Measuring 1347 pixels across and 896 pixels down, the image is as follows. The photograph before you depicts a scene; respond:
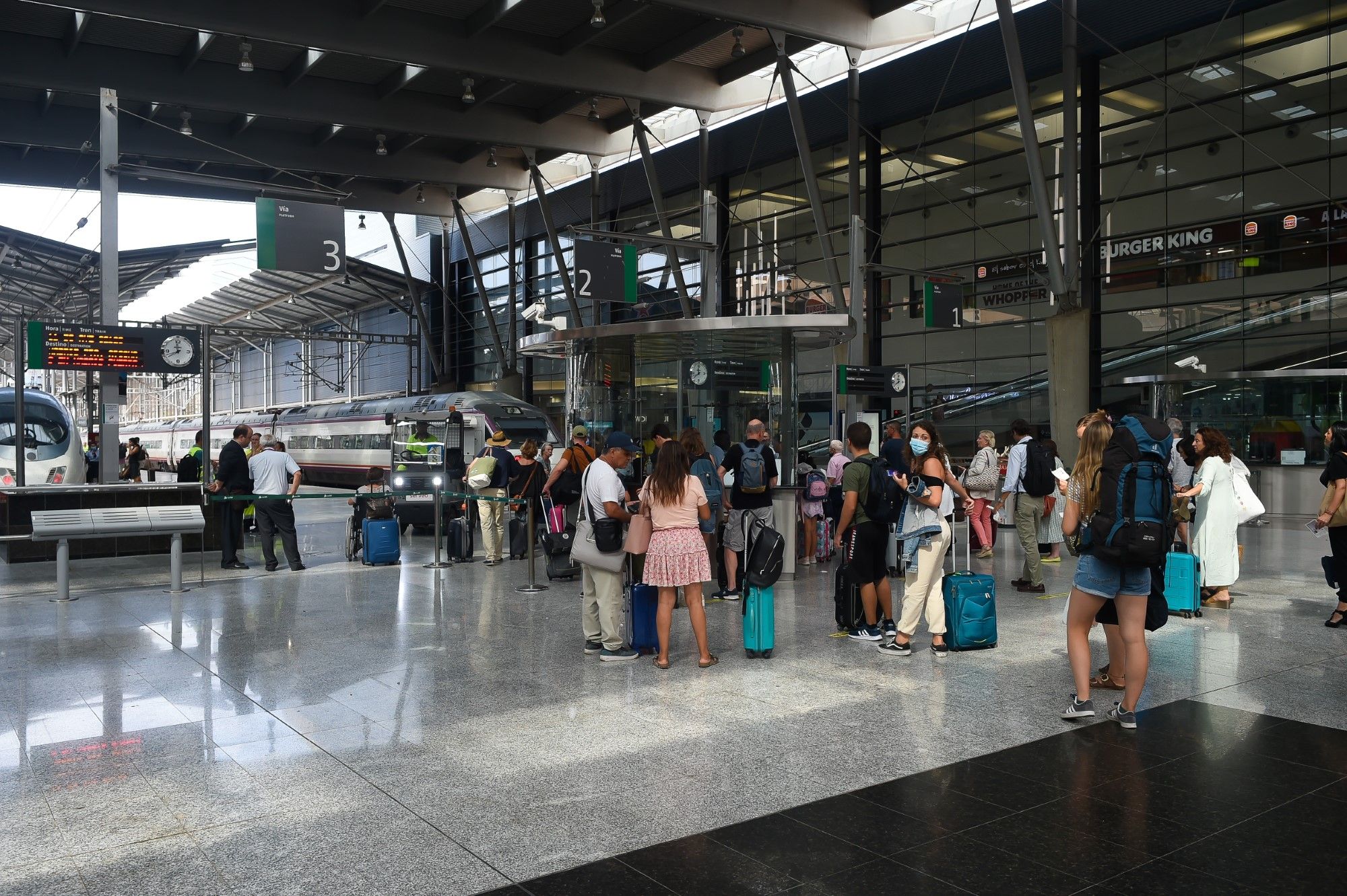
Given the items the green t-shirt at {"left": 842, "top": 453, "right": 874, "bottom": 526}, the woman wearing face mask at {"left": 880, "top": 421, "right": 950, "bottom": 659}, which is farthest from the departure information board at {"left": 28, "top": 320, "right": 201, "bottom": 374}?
the woman wearing face mask at {"left": 880, "top": 421, "right": 950, "bottom": 659}

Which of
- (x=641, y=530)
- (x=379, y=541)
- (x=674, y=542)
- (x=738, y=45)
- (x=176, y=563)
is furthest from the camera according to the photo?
(x=738, y=45)

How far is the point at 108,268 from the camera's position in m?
17.2

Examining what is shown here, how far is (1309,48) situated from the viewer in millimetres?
20188

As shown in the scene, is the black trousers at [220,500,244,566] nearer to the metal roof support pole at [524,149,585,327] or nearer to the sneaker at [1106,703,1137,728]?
the sneaker at [1106,703,1137,728]

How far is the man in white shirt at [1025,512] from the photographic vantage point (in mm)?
10625

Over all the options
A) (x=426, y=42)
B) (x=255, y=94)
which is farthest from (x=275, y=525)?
(x=255, y=94)

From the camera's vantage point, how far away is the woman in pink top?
7.13m

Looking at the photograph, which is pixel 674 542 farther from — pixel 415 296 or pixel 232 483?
pixel 415 296

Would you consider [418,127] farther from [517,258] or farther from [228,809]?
[228,809]

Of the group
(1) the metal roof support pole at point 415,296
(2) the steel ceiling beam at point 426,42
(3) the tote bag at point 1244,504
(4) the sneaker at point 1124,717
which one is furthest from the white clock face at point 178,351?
(1) the metal roof support pole at point 415,296

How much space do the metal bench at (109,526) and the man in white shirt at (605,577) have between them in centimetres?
518

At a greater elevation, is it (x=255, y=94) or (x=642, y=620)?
(x=255, y=94)

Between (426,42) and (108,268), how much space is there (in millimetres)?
8126

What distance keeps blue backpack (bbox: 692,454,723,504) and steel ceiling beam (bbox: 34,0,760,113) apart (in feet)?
41.7
